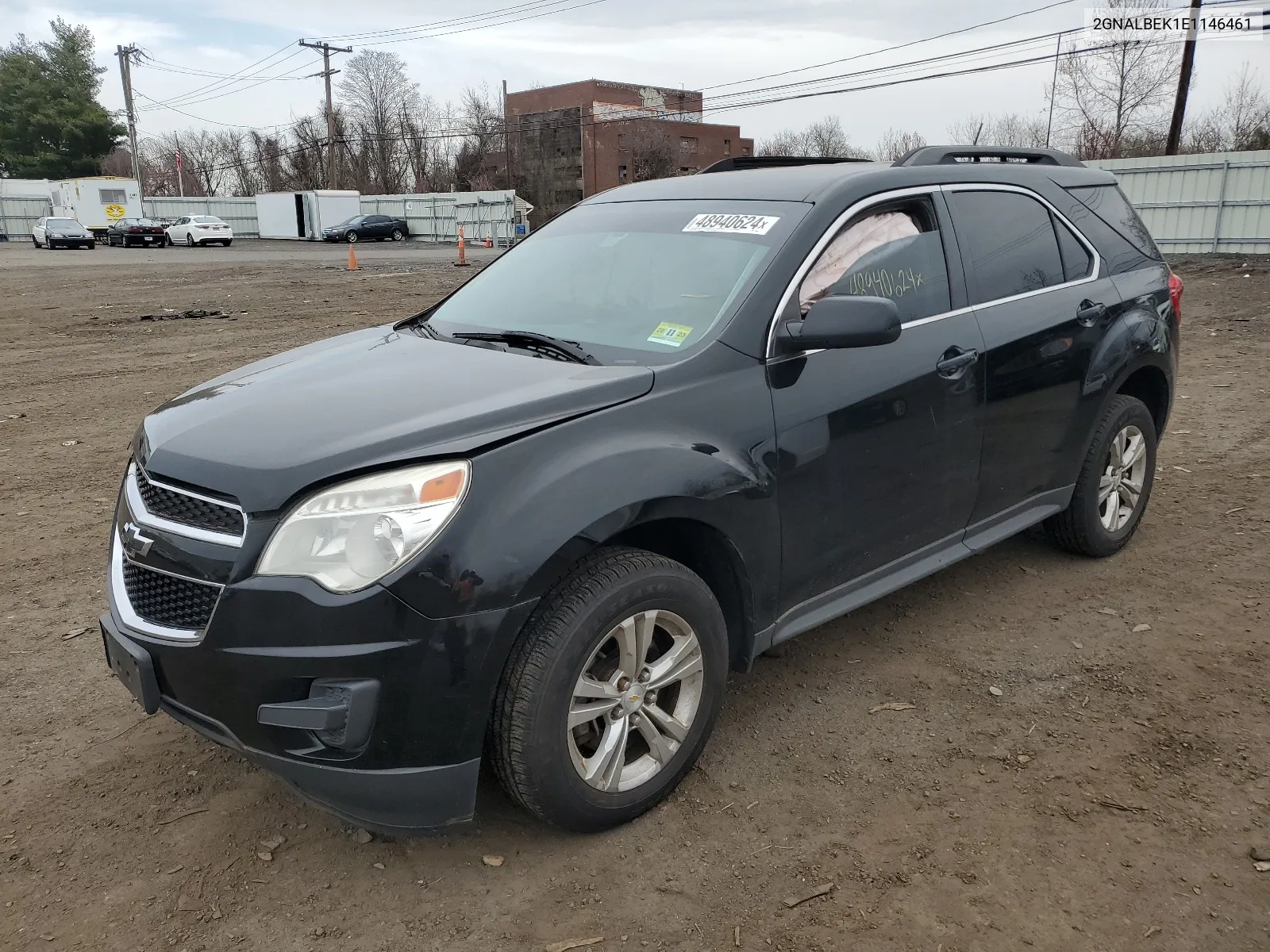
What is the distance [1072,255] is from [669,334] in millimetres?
2276

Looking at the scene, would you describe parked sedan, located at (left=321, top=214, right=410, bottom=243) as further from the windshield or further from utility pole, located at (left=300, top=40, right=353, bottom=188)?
the windshield

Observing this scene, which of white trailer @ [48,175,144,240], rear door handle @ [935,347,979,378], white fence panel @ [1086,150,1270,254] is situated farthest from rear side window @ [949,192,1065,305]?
white trailer @ [48,175,144,240]

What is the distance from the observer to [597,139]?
80562 millimetres

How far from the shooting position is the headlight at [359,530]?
7.73ft

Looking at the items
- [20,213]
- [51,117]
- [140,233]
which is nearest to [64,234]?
[140,233]

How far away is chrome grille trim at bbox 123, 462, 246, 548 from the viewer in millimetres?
2439

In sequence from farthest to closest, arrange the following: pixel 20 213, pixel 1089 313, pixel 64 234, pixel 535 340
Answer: pixel 20 213 → pixel 64 234 → pixel 1089 313 → pixel 535 340

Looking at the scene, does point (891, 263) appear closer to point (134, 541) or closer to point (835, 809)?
point (835, 809)

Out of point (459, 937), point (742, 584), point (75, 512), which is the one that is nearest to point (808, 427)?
point (742, 584)

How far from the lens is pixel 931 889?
259 cm

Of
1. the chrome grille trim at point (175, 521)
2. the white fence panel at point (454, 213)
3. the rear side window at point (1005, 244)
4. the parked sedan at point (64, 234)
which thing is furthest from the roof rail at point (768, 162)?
the parked sedan at point (64, 234)

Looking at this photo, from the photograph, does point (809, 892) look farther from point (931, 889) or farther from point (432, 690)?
point (432, 690)

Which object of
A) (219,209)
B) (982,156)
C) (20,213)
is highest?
(219,209)

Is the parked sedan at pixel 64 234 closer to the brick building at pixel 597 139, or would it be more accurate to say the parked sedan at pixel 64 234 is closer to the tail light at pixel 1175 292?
the brick building at pixel 597 139
